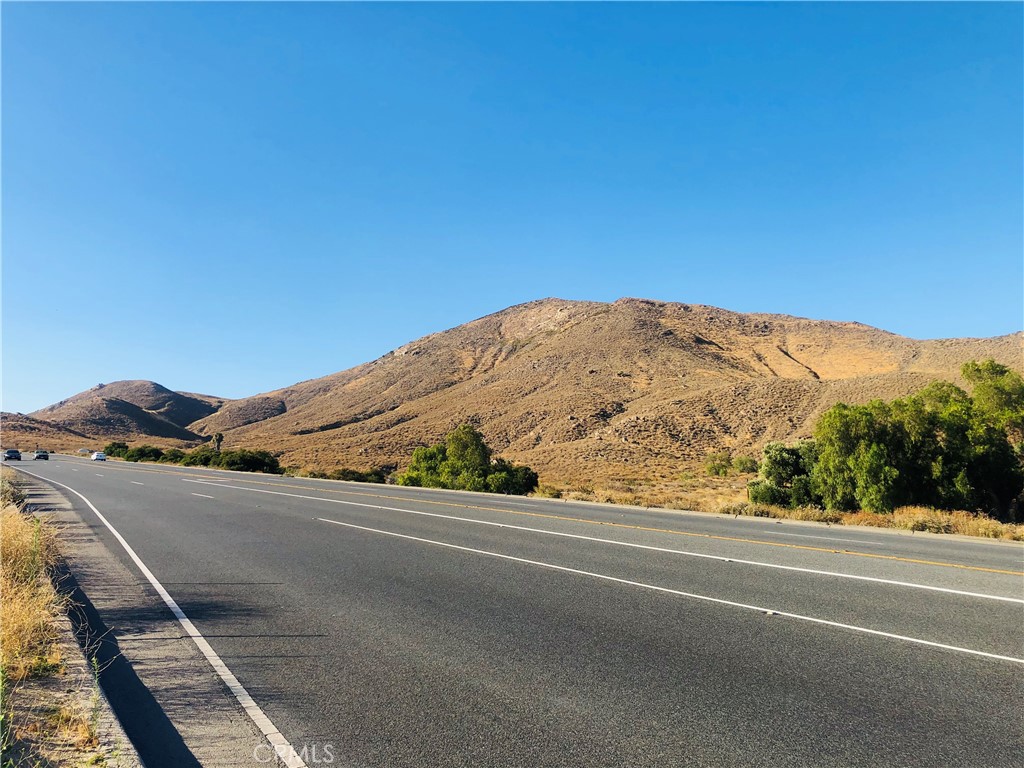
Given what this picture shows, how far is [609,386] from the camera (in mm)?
78250

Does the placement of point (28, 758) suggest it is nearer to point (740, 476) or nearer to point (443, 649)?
point (443, 649)

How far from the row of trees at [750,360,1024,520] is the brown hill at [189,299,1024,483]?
2198 centimetres

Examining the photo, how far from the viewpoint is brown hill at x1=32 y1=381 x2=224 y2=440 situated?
128013mm

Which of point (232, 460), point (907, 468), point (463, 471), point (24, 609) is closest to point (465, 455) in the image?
point (463, 471)

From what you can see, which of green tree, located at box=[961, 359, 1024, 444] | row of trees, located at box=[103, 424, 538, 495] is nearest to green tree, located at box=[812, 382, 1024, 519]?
green tree, located at box=[961, 359, 1024, 444]

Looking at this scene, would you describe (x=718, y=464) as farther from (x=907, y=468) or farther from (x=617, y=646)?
(x=617, y=646)

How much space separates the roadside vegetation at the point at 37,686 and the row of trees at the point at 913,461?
19921 millimetres

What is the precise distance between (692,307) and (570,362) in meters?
38.6

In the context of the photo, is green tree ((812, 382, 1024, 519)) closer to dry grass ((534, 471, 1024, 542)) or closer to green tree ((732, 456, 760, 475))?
dry grass ((534, 471, 1024, 542))

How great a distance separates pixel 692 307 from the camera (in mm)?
118875

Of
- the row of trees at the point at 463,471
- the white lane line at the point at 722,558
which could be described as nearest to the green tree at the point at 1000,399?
the white lane line at the point at 722,558

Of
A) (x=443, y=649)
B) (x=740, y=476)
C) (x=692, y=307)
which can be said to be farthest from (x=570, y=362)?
(x=443, y=649)

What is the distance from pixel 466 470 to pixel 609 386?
48071mm

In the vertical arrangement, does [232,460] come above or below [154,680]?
above
